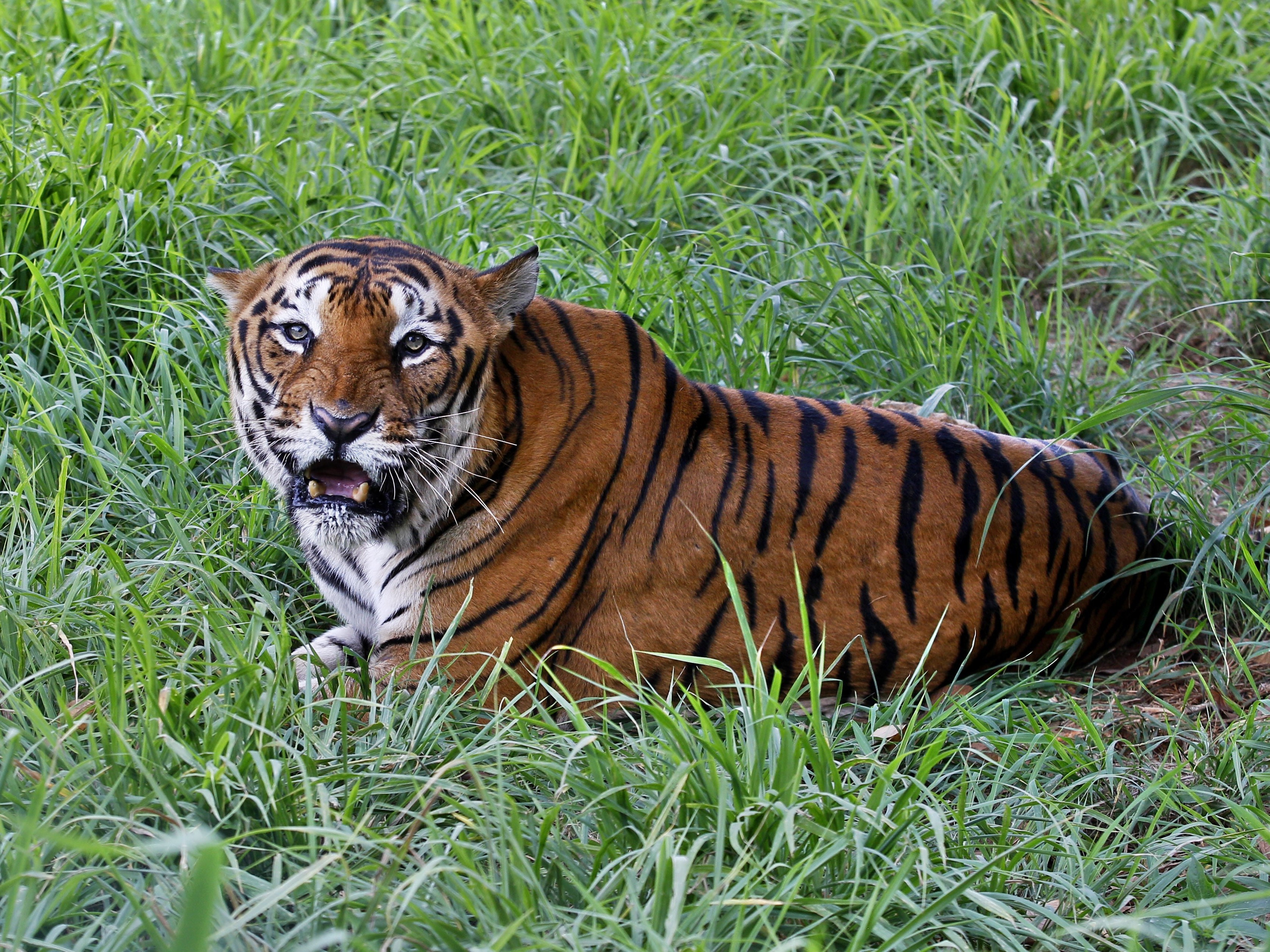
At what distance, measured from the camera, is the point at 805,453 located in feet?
10.00

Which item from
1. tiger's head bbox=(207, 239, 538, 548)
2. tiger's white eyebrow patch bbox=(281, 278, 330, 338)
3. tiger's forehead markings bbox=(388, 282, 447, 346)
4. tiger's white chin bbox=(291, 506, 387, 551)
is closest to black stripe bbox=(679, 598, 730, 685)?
tiger's head bbox=(207, 239, 538, 548)

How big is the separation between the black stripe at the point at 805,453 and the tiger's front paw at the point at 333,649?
3.57 feet

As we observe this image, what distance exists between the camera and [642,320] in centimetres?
403

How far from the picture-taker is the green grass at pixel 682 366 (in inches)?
82.2

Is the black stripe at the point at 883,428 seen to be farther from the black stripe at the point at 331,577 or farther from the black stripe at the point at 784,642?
the black stripe at the point at 331,577

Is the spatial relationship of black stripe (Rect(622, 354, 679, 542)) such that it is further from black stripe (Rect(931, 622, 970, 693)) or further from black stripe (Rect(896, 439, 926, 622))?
black stripe (Rect(931, 622, 970, 693))

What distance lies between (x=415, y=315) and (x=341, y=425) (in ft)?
1.02

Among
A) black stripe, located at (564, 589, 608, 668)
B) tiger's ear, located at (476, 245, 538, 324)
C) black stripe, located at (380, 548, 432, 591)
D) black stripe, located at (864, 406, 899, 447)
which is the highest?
tiger's ear, located at (476, 245, 538, 324)

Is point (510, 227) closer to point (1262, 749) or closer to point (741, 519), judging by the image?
point (741, 519)

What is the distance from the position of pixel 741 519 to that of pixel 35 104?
309 centimetres

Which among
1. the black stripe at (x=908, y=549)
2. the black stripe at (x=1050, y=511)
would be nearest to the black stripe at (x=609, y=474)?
the black stripe at (x=908, y=549)

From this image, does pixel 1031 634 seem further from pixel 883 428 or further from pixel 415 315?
pixel 415 315

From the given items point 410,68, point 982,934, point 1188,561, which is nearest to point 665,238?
point 410,68

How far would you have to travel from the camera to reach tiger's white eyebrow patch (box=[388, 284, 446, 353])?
8.90ft
